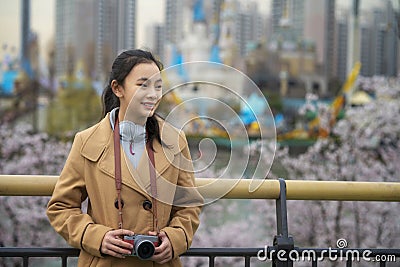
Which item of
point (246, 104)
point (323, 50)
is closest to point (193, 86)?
point (246, 104)

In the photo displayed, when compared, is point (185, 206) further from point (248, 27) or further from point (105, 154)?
point (248, 27)

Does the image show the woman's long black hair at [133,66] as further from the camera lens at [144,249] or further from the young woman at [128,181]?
the camera lens at [144,249]

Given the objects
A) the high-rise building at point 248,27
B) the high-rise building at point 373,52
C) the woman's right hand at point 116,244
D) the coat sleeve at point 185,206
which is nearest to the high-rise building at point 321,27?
the high-rise building at point 373,52

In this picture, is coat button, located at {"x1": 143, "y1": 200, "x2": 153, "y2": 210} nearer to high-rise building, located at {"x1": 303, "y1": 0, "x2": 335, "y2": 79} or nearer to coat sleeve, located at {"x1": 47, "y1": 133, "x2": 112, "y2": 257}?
coat sleeve, located at {"x1": 47, "y1": 133, "x2": 112, "y2": 257}

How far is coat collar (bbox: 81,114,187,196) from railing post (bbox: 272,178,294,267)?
1.21 ft

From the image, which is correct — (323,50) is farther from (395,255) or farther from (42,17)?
(395,255)

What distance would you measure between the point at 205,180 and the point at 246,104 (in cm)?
27

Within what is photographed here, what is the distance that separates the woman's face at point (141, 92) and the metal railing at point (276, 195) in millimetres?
282

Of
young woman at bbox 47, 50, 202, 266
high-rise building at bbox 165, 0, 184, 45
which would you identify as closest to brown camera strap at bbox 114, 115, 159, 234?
young woman at bbox 47, 50, 202, 266

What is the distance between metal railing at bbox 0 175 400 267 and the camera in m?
1.71

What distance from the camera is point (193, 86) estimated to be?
171 centimetres

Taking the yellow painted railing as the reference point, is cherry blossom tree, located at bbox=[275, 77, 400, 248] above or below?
below

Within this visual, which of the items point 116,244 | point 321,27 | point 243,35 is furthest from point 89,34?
point 116,244

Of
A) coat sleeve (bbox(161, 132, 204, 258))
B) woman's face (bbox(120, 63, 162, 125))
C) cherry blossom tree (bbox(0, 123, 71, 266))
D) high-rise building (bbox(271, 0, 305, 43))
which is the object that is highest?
high-rise building (bbox(271, 0, 305, 43))
